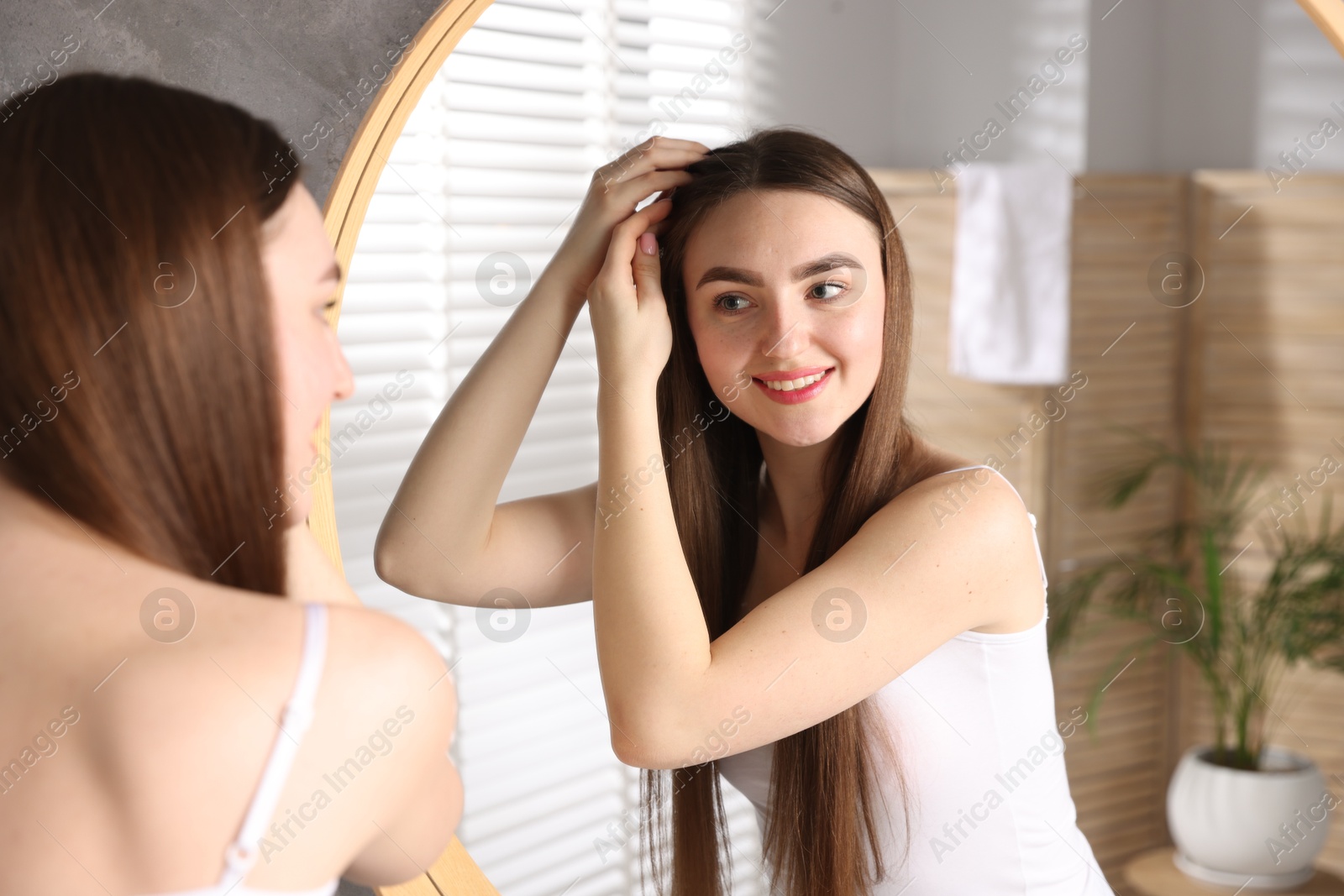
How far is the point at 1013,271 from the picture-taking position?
1.42 m

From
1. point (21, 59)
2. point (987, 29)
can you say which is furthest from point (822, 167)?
point (987, 29)

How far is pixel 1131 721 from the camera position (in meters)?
1.59

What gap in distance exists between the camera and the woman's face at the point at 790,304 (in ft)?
2.00

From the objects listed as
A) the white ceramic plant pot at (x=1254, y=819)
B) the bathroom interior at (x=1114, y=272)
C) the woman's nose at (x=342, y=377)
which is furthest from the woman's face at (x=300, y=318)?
the white ceramic plant pot at (x=1254, y=819)

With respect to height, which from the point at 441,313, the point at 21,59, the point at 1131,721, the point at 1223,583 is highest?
the point at 21,59

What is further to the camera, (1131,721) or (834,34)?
(1131,721)

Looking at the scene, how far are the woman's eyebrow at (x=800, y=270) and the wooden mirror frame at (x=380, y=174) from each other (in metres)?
0.21

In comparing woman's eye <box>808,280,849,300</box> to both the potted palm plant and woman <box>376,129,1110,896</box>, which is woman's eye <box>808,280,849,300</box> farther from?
the potted palm plant

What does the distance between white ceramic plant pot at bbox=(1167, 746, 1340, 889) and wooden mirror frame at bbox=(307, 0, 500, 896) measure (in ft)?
3.77

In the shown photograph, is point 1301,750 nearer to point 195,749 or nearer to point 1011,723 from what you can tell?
point 1011,723

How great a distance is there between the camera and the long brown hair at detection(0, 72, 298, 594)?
0.91 ft

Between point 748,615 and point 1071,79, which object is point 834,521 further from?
point 1071,79

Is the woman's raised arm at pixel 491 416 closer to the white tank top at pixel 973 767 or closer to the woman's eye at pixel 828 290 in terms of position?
the woman's eye at pixel 828 290

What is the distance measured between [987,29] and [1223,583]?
0.86 m
